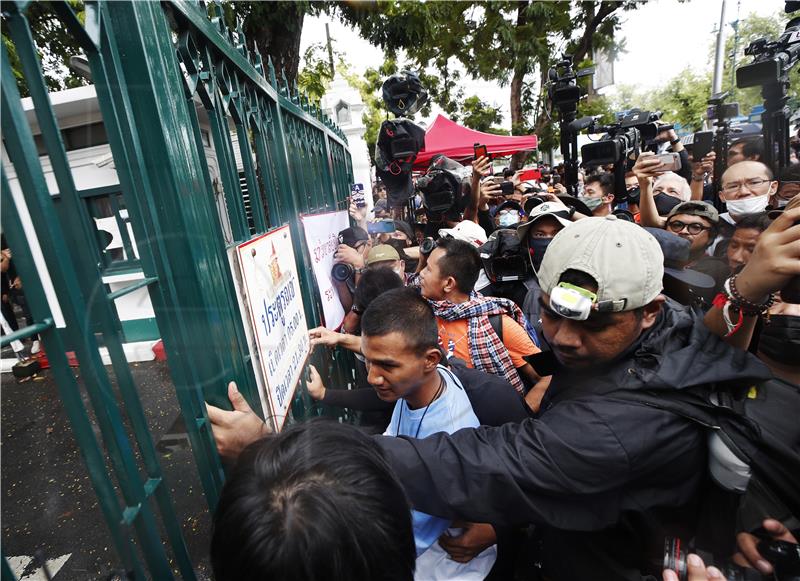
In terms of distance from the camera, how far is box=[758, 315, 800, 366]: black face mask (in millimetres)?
1732

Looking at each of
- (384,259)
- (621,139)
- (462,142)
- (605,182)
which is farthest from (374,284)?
(462,142)

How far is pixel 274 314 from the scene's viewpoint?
1.57m

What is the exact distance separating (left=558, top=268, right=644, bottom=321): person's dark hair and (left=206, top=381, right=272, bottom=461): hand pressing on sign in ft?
3.05

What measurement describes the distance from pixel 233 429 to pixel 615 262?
44.8 inches

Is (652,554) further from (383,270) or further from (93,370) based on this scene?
(383,270)

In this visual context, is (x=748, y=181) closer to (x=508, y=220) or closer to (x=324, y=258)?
(x=508, y=220)

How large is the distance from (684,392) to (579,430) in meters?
0.27

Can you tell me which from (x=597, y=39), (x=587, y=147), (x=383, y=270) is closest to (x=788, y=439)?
(x=383, y=270)

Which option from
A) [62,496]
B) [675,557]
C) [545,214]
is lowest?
[62,496]

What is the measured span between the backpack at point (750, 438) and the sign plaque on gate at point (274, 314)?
39.9 inches

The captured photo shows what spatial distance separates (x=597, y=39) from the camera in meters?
15.4

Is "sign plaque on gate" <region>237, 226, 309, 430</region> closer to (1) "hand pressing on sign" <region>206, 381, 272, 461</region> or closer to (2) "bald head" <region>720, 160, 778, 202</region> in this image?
(1) "hand pressing on sign" <region>206, 381, 272, 461</region>

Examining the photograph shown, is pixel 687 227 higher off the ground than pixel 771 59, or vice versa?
pixel 771 59

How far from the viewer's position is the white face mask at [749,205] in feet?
10.6
